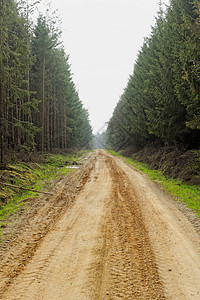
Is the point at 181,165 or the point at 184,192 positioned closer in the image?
the point at 184,192

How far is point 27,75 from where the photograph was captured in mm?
16453

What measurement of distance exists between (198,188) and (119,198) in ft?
12.9

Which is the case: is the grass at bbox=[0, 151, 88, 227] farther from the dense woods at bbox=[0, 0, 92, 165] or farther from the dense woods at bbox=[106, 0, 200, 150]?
the dense woods at bbox=[106, 0, 200, 150]

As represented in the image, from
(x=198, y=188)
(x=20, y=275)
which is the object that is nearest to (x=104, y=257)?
(x=20, y=275)

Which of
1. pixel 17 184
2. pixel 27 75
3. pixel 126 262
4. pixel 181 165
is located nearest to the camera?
pixel 126 262

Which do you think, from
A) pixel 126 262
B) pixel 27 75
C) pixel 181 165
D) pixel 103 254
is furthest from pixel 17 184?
pixel 27 75

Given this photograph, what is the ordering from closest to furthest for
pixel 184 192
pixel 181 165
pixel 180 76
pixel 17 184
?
1. pixel 184 192
2. pixel 17 184
3. pixel 180 76
4. pixel 181 165

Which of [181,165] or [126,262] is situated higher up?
[181,165]

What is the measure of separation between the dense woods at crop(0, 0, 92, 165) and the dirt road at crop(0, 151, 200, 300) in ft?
18.8

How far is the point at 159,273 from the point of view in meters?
3.53

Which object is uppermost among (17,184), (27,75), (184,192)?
(27,75)

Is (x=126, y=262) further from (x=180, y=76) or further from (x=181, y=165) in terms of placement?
(x=180, y=76)

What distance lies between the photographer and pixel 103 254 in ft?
13.4

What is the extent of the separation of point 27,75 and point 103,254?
A: 52.1ft
